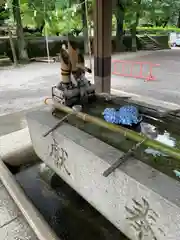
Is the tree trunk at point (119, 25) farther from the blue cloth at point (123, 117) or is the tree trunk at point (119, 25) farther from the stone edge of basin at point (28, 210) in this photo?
the stone edge of basin at point (28, 210)

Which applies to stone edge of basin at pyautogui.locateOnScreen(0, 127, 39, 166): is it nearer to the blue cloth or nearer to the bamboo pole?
the bamboo pole

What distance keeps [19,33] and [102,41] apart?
722 cm

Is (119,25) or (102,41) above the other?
(119,25)

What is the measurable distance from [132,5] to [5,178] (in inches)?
520

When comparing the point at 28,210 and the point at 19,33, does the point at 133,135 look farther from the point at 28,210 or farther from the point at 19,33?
the point at 19,33

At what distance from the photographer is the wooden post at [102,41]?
444 centimetres

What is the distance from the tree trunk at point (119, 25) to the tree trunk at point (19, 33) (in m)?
5.81

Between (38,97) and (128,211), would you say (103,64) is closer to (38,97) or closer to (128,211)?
(38,97)

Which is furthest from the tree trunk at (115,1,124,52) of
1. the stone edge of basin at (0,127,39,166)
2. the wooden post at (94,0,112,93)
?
the stone edge of basin at (0,127,39,166)

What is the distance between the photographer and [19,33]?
1058 cm

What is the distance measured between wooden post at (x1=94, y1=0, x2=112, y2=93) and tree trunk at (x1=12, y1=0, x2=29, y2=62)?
6.38 metres

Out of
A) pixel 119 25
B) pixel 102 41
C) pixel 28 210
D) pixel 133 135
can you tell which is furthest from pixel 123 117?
pixel 119 25

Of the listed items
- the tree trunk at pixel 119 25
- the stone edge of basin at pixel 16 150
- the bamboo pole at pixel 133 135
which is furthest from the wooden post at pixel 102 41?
the tree trunk at pixel 119 25

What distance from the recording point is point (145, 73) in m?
8.62
